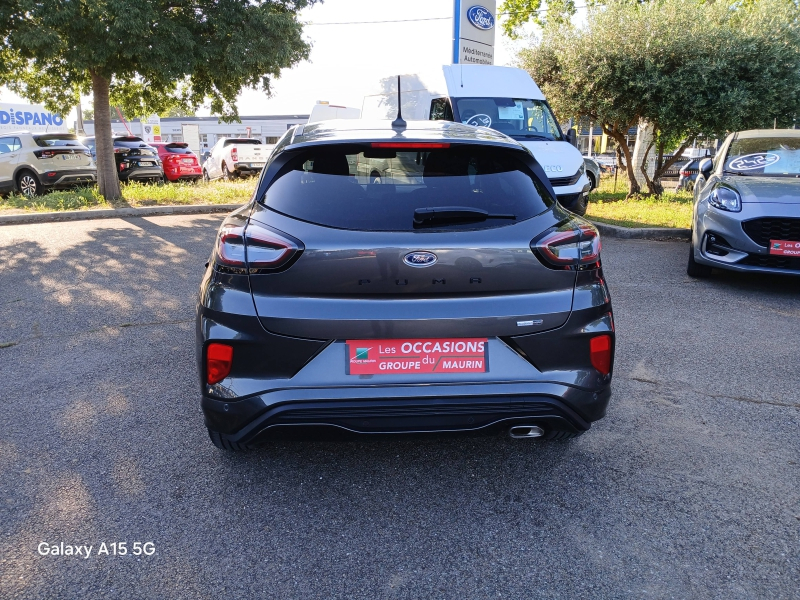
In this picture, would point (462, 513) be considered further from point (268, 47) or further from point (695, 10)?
point (695, 10)

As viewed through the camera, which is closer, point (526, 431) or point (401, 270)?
point (401, 270)

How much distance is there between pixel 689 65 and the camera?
41.0ft

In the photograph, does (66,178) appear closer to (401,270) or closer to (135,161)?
(135,161)

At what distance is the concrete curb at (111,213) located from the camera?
38.4ft

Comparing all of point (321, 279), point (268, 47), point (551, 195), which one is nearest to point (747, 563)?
point (551, 195)

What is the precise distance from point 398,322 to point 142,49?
415 inches

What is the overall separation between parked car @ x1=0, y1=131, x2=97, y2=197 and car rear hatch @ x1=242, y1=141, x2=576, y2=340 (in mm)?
15400

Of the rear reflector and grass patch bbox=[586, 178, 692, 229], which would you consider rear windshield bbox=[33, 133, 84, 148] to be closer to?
grass patch bbox=[586, 178, 692, 229]

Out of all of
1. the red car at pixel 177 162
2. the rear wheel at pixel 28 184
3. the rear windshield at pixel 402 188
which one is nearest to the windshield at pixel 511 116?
the rear windshield at pixel 402 188

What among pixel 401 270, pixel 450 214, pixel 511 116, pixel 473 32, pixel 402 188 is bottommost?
pixel 401 270

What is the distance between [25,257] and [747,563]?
341 inches

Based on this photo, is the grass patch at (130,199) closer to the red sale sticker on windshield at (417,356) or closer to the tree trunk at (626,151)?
the tree trunk at (626,151)

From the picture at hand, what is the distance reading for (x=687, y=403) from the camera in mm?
3959

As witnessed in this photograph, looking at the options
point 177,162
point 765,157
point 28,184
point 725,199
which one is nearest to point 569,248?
point 725,199
